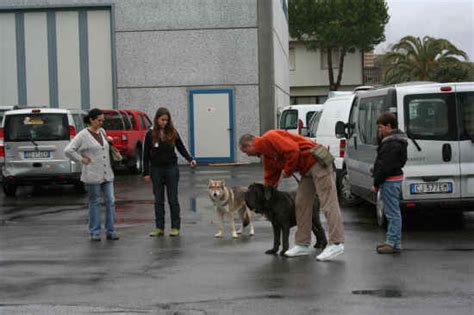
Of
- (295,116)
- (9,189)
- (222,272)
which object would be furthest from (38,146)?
(295,116)

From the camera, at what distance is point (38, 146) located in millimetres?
17594

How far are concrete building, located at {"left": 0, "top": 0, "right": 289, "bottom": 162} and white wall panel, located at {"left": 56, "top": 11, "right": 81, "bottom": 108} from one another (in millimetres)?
32

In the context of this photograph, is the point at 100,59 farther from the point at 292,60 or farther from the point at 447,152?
the point at 292,60

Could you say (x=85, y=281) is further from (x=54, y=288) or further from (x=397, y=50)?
(x=397, y=50)

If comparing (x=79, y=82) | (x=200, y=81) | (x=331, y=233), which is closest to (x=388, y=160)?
(x=331, y=233)

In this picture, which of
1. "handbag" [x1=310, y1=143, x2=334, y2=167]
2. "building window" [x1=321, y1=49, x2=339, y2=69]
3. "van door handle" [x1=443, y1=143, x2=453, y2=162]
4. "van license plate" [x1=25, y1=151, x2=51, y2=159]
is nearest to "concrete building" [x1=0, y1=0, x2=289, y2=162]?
"van license plate" [x1=25, y1=151, x2=51, y2=159]

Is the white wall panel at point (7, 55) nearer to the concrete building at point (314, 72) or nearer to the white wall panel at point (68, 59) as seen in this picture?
the white wall panel at point (68, 59)

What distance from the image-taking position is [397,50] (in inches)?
2189

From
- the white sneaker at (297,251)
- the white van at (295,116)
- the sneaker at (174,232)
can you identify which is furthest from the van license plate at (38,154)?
the white van at (295,116)

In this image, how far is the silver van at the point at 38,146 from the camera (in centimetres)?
1759

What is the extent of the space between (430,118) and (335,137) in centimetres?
499

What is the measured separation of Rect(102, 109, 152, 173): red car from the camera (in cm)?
2255

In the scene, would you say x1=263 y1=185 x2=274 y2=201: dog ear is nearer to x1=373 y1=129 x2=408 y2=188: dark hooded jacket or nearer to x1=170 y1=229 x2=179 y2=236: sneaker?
x1=373 y1=129 x2=408 y2=188: dark hooded jacket

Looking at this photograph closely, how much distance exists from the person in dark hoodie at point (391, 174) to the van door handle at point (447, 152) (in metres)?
1.68
